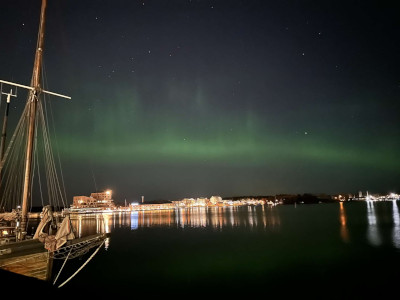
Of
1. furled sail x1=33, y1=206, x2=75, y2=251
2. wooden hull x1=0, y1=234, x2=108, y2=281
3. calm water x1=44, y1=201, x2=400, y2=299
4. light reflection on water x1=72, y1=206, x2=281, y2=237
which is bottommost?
light reflection on water x1=72, y1=206, x2=281, y2=237

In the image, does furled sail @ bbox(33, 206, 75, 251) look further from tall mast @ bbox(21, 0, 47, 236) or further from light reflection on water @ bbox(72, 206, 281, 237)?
light reflection on water @ bbox(72, 206, 281, 237)

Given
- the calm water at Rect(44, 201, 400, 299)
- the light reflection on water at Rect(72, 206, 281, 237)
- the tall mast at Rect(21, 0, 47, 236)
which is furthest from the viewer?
the light reflection on water at Rect(72, 206, 281, 237)

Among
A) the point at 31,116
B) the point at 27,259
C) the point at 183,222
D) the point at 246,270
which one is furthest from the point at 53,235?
the point at 183,222

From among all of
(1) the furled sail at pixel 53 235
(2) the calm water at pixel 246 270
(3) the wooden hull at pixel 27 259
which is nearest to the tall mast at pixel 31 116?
(1) the furled sail at pixel 53 235

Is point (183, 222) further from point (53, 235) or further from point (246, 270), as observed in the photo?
point (53, 235)

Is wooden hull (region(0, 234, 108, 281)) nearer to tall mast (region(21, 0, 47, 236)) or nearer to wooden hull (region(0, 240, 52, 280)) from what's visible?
wooden hull (region(0, 240, 52, 280))

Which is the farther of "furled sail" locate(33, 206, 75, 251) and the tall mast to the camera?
the tall mast

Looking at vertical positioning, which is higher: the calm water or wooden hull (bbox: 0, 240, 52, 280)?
wooden hull (bbox: 0, 240, 52, 280)

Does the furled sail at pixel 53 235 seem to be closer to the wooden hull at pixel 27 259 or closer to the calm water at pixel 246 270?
the wooden hull at pixel 27 259

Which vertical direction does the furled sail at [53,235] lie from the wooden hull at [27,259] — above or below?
above

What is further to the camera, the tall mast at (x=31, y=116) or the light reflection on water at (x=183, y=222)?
the light reflection on water at (x=183, y=222)

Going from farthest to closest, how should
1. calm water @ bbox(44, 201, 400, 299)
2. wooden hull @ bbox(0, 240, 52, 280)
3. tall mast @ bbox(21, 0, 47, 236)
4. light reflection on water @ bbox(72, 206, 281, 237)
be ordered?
light reflection on water @ bbox(72, 206, 281, 237) → calm water @ bbox(44, 201, 400, 299) → tall mast @ bbox(21, 0, 47, 236) → wooden hull @ bbox(0, 240, 52, 280)

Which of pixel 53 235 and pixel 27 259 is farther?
pixel 53 235

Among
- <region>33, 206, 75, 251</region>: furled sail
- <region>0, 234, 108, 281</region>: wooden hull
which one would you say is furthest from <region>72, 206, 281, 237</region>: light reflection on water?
<region>0, 234, 108, 281</region>: wooden hull
